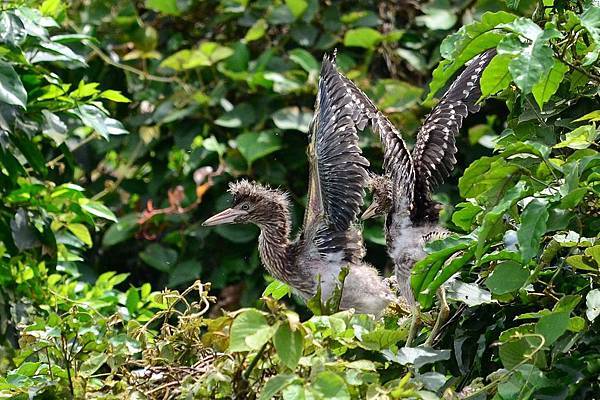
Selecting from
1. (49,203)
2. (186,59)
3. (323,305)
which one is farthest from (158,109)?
(323,305)

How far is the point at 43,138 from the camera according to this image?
182 inches

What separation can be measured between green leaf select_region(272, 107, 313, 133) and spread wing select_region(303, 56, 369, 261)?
1.82 metres

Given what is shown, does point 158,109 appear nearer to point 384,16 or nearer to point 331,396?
point 384,16

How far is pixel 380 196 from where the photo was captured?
13.3ft

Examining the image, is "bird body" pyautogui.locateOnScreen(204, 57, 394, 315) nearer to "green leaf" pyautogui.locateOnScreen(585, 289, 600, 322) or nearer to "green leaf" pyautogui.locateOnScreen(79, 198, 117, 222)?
"green leaf" pyautogui.locateOnScreen(79, 198, 117, 222)

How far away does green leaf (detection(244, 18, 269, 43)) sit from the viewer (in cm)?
591

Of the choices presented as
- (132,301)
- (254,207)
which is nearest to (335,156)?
(254,207)

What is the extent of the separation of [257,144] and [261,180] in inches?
7.8

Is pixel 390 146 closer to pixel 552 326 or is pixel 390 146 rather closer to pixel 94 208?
pixel 94 208

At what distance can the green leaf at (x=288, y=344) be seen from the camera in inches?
75.4

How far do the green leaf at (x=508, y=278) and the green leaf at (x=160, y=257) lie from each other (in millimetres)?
3761

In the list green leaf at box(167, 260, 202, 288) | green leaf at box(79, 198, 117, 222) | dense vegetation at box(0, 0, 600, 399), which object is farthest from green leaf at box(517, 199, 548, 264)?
green leaf at box(167, 260, 202, 288)

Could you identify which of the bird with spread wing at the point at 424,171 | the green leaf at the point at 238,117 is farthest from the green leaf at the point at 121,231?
the bird with spread wing at the point at 424,171

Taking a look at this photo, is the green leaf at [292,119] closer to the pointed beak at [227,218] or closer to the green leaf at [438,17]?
the green leaf at [438,17]
